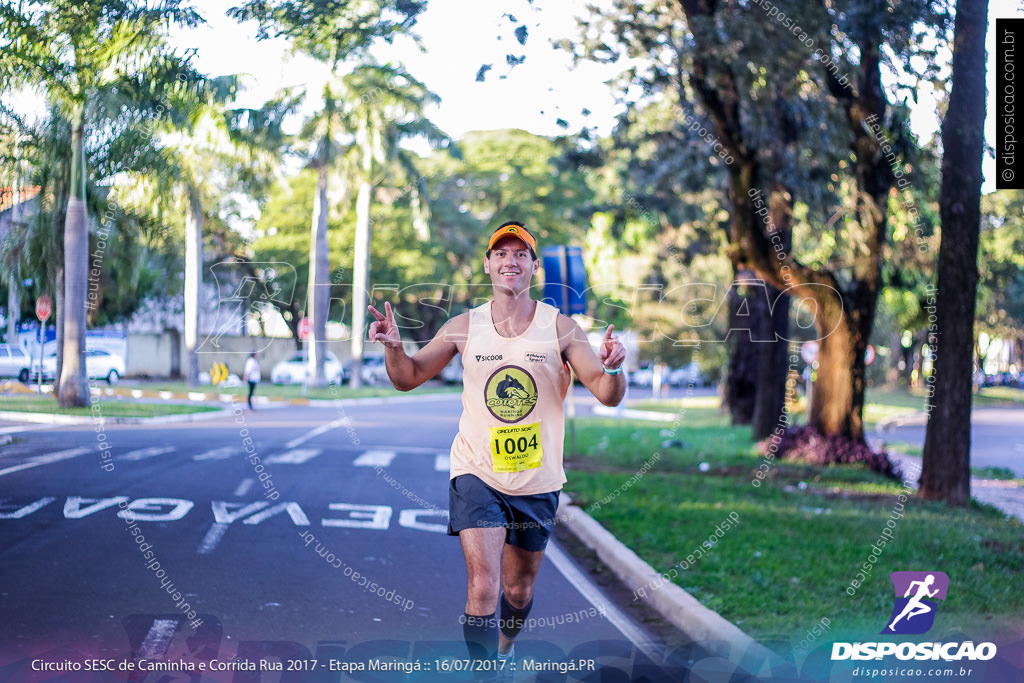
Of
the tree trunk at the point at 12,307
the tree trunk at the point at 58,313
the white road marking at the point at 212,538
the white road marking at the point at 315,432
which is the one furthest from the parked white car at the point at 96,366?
the white road marking at the point at 315,432

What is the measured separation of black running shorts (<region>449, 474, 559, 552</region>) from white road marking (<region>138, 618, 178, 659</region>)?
170cm

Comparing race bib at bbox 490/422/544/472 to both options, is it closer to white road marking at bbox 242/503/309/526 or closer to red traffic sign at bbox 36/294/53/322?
red traffic sign at bbox 36/294/53/322


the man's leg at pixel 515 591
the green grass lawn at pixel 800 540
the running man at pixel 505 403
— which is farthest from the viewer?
the green grass lawn at pixel 800 540

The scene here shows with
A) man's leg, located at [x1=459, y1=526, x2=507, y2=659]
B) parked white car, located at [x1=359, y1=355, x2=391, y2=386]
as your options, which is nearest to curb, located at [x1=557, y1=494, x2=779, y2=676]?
man's leg, located at [x1=459, y1=526, x2=507, y2=659]

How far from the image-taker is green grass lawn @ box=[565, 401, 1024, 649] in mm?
6645

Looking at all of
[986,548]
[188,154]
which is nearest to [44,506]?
[188,154]

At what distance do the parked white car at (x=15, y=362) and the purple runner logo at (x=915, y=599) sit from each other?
18.0 ft

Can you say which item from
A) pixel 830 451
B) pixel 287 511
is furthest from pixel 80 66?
pixel 830 451

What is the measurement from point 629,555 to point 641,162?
11.7 metres

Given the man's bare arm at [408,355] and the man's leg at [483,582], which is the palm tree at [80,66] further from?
the man's leg at [483,582]

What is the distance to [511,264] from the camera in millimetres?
4738

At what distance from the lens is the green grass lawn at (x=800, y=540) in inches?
262

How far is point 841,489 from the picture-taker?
43.3ft

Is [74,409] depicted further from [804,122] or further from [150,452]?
[804,122]
